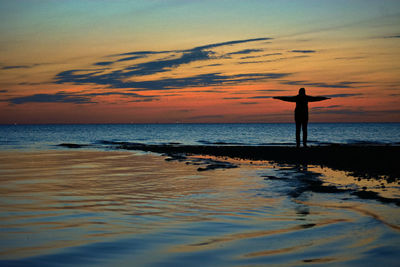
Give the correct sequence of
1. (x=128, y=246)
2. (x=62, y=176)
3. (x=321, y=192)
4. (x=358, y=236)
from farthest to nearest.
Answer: (x=62, y=176) < (x=321, y=192) < (x=358, y=236) < (x=128, y=246)

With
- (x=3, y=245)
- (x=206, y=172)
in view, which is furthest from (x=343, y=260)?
(x=206, y=172)

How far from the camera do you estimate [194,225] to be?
7.50 m

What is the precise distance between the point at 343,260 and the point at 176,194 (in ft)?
21.2

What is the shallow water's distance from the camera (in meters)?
5.61

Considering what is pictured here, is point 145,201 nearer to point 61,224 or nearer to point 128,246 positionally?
point 61,224

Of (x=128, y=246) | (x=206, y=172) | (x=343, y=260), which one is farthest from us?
(x=206, y=172)

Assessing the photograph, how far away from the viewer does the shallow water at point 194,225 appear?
5.61 meters

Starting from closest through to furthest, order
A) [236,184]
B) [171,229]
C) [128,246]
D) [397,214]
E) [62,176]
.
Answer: [128,246] → [171,229] → [397,214] → [236,184] → [62,176]

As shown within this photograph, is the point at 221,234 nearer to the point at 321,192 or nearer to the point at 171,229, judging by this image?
the point at 171,229

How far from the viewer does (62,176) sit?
1593 centimetres

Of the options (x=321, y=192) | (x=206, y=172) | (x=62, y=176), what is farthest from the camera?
(x=206, y=172)

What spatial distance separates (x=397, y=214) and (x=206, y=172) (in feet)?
31.3

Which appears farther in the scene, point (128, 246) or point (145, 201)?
point (145, 201)

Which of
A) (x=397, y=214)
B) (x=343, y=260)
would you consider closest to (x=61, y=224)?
(x=343, y=260)
